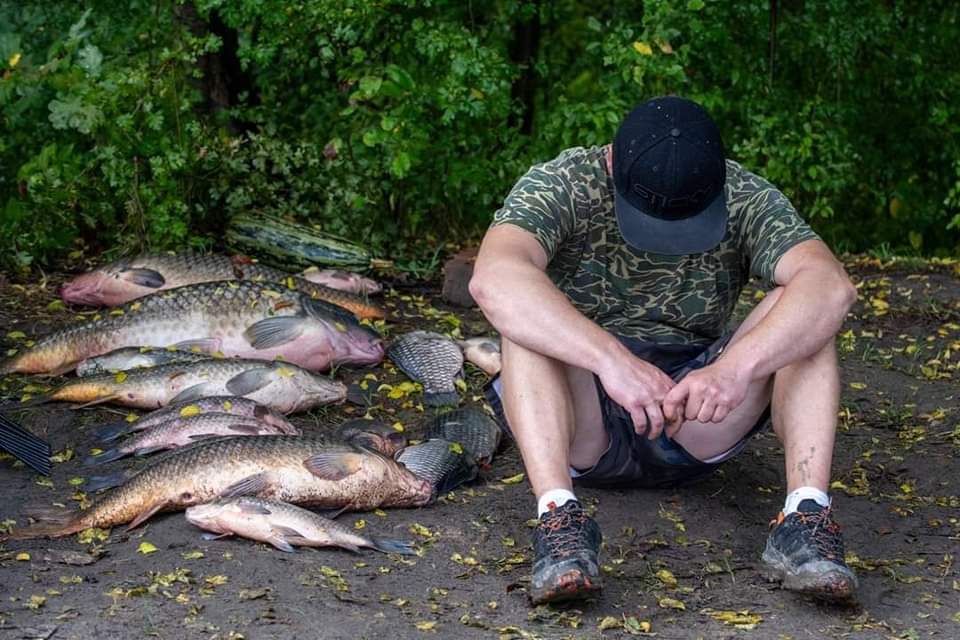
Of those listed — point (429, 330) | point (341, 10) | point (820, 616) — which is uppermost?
point (341, 10)

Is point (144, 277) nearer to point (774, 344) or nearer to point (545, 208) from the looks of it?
point (545, 208)

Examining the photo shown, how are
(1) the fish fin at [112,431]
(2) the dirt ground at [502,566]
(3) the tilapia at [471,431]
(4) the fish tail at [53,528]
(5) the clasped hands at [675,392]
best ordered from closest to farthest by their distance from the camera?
(2) the dirt ground at [502,566]
(5) the clasped hands at [675,392]
(4) the fish tail at [53,528]
(3) the tilapia at [471,431]
(1) the fish fin at [112,431]

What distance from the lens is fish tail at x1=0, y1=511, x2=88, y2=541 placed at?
4410 mm

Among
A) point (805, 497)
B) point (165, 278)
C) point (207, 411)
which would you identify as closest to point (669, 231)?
point (805, 497)

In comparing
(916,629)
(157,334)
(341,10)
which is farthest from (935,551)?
(341,10)

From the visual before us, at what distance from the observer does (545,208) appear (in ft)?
14.3

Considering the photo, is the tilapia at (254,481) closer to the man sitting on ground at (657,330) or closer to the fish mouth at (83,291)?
the man sitting on ground at (657,330)

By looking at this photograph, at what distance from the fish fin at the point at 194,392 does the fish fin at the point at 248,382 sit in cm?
9

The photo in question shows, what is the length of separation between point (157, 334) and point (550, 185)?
2699mm

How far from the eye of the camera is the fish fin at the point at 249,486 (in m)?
4.53

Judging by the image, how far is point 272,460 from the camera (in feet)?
15.3

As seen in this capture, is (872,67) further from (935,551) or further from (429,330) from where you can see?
(935,551)

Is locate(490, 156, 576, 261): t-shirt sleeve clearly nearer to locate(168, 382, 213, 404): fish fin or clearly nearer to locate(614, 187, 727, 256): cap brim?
locate(614, 187, 727, 256): cap brim

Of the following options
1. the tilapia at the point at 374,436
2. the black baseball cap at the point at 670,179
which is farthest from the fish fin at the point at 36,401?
the black baseball cap at the point at 670,179
